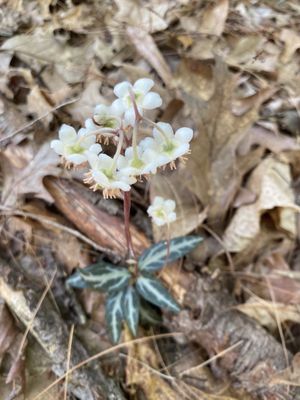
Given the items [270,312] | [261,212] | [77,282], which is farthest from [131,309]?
[261,212]

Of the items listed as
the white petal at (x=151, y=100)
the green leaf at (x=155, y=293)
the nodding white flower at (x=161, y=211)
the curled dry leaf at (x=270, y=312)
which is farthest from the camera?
the curled dry leaf at (x=270, y=312)

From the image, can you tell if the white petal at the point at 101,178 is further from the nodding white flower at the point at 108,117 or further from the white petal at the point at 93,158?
the nodding white flower at the point at 108,117

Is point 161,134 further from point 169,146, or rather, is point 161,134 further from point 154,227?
point 154,227

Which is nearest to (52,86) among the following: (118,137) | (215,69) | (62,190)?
(62,190)

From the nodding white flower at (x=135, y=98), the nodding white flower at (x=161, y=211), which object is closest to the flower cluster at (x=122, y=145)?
the nodding white flower at (x=135, y=98)

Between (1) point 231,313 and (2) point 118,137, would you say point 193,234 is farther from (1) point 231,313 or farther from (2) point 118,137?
(2) point 118,137

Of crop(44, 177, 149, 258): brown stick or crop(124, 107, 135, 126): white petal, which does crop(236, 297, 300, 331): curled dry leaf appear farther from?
crop(124, 107, 135, 126): white petal
